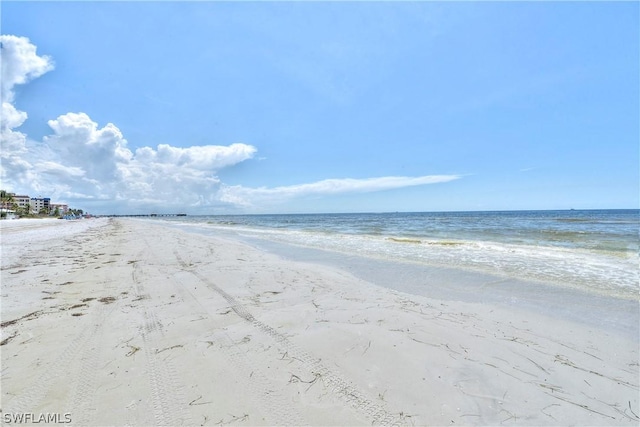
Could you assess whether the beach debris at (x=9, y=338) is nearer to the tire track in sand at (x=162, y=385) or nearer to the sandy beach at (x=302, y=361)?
the sandy beach at (x=302, y=361)

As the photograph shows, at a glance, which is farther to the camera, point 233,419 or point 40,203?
point 40,203

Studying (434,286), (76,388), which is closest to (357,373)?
(76,388)

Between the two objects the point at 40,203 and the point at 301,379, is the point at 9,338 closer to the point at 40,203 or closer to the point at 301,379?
the point at 301,379

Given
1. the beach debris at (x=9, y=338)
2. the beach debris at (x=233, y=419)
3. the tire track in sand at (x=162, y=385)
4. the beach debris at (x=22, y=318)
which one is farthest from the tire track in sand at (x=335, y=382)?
the beach debris at (x=22, y=318)

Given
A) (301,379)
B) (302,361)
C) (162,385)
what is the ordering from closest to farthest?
(162,385) < (301,379) < (302,361)

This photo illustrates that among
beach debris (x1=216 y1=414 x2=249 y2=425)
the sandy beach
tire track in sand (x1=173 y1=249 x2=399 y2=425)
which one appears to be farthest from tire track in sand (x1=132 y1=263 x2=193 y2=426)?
tire track in sand (x1=173 y1=249 x2=399 y2=425)

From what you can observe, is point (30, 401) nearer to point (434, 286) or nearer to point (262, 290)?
point (262, 290)

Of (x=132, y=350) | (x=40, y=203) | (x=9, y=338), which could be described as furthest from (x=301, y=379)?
(x=40, y=203)

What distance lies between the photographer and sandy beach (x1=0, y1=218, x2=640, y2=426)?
8.26 ft

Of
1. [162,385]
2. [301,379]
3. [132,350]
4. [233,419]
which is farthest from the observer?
[132,350]

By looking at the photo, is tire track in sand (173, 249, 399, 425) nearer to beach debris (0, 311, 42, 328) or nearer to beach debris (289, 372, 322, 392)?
beach debris (289, 372, 322, 392)

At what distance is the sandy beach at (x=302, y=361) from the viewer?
2.52 meters

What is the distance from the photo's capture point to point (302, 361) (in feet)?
10.7

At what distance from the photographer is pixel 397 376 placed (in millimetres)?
3008
